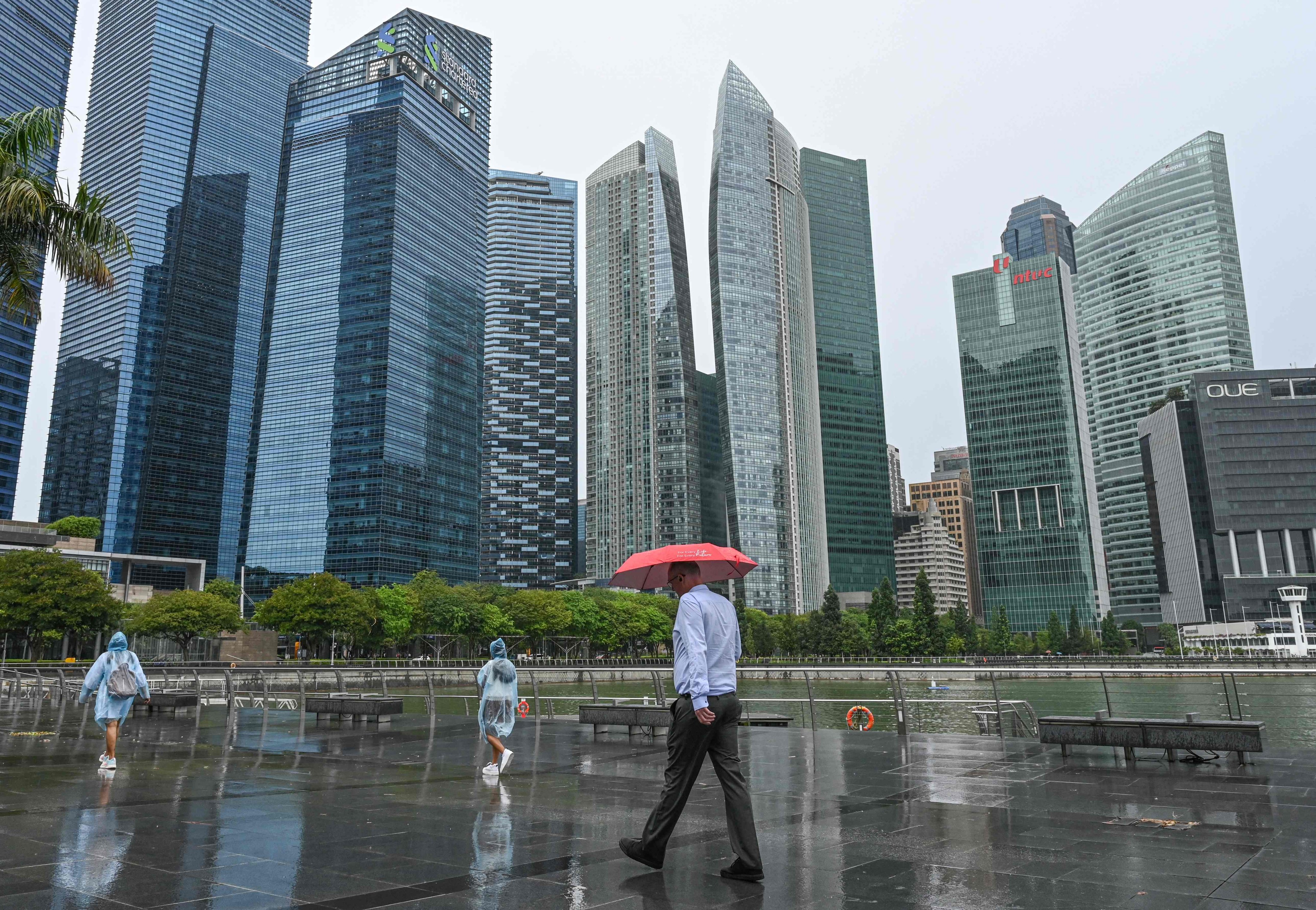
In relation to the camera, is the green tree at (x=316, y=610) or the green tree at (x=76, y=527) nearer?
the green tree at (x=316, y=610)

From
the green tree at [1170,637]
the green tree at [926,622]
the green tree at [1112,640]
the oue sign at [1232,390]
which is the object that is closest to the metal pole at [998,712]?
the green tree at [926,622]

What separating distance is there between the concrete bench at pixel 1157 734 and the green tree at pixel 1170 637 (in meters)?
168

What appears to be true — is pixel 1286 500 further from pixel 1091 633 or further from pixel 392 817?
pixel 392 817

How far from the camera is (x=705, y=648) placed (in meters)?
6.93

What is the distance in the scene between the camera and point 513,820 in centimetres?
897

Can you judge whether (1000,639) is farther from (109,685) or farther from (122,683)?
(109,685)

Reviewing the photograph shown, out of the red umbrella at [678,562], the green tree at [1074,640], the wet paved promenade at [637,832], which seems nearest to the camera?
the wet paved promenade at [637,832]

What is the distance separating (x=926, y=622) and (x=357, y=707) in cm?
11069

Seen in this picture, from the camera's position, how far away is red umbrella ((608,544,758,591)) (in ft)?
26.8

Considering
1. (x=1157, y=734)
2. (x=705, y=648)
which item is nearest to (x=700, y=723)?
(x=705, y=648)

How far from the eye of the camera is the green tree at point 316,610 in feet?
307

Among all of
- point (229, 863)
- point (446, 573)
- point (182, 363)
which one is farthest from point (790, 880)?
point (182, 363)

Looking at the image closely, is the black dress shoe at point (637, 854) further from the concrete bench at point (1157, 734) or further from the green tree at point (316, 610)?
the green tree at point (316, 610)

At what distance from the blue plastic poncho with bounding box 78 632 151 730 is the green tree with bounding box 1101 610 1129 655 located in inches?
6352
